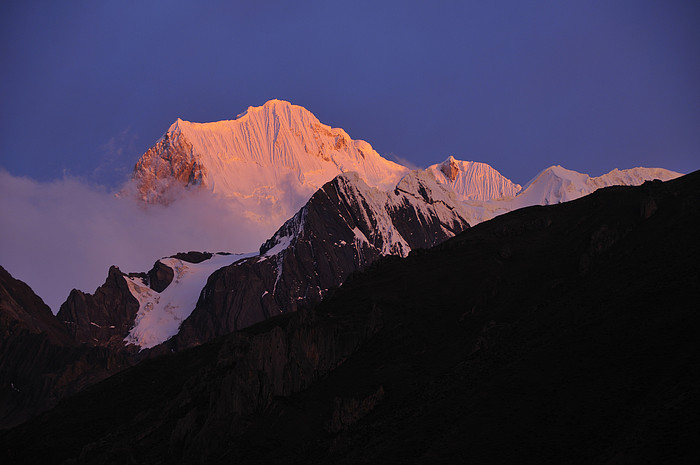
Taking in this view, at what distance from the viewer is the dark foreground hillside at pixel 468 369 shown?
72.8 meters

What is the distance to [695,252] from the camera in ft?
339

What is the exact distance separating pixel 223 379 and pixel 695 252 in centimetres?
6511

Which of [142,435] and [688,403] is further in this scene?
[142,435]

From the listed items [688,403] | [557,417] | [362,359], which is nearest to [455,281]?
[362,359]

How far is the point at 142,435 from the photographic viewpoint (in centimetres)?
→ 11844

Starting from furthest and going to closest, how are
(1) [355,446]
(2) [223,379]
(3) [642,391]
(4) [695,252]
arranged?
(2) [223,379] < (4) [695,252] < (1) [355,446] < (3) [642,391]

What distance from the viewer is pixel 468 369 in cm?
9825

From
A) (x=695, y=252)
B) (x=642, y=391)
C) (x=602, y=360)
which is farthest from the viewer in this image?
(x=695, y=252)

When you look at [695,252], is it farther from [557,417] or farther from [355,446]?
[355,446]

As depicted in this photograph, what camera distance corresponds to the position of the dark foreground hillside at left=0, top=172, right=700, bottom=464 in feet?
239

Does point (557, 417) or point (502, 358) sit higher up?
point (502, 358)

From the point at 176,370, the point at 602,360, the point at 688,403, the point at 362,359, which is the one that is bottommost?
the point at 688,403

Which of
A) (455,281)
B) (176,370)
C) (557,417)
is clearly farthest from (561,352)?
(176,370)

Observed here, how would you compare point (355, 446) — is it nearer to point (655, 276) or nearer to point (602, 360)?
point (602, 360)
